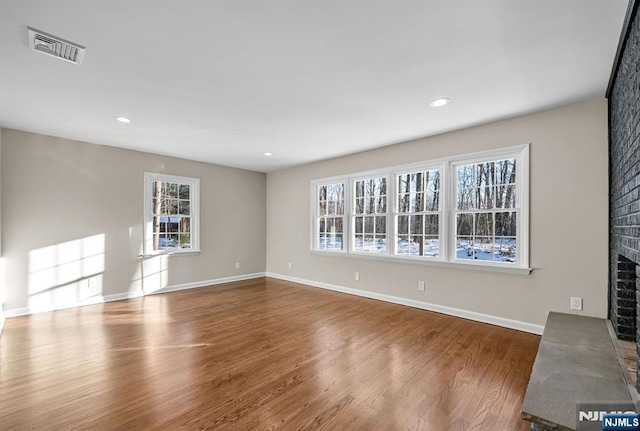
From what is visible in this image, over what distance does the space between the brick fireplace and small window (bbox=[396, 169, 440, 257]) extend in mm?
1846

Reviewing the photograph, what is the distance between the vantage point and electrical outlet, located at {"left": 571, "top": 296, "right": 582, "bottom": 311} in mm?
3047

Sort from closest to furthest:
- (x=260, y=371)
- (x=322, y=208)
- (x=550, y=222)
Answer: (x=260, y=371)
(x=550, y=222)
(x=322, y=208)

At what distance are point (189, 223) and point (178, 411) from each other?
430 centimetres

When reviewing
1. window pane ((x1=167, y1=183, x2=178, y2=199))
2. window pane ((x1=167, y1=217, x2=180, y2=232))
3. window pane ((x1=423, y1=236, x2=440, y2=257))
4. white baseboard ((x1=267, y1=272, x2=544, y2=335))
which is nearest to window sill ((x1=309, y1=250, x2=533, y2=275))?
window pane ((x1=423, y1=236, x2=440, y2=257))

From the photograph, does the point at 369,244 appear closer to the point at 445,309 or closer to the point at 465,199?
the point at 445,309

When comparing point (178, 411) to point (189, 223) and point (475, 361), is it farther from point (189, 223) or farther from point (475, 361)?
point (189, 223)

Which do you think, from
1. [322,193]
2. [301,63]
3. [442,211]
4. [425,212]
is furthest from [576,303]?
[322,193]

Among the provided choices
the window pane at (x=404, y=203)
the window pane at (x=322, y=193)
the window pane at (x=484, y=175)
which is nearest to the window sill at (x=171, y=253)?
the window pane at (x=322, y=193)

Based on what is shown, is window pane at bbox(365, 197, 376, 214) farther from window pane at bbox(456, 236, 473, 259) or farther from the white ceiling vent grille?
the white ceiling vent grille

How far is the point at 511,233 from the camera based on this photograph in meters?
3.57

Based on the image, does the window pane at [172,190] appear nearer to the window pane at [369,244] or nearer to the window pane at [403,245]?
the window pane at [369,244]

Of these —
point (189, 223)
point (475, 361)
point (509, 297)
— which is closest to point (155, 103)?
point (189, 223)

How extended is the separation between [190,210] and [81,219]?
172 centimetres

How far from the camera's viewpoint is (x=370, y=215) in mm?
5086
